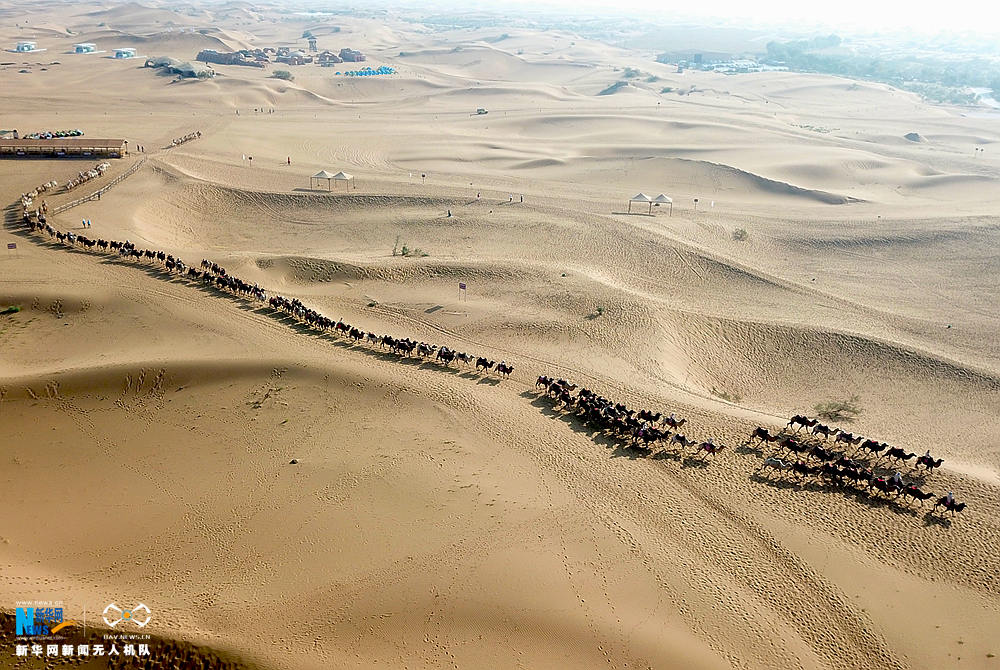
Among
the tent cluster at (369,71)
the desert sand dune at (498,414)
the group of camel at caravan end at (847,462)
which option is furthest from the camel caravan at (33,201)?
→ the tent cluster at (369,71)

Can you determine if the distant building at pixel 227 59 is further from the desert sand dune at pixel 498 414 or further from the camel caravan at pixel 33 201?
the camel caravan at pixel 33 201

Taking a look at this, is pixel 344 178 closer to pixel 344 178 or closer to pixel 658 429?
pixel 344 178

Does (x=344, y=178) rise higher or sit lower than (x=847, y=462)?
higher

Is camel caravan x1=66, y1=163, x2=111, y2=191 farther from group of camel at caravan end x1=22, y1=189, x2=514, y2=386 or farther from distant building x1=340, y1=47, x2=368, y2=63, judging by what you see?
distant building x1=340, y1=47, x2=368, y2=63

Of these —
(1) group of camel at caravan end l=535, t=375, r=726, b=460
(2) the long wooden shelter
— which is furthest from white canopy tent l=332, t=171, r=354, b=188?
(1) group of camel at caravan end l=535, t=375, r=726, b=460

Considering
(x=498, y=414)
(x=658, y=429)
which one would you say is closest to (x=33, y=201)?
(x=498, y=414)

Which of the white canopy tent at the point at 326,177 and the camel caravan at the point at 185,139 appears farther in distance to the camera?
the camel caravan at the point at 185,139
